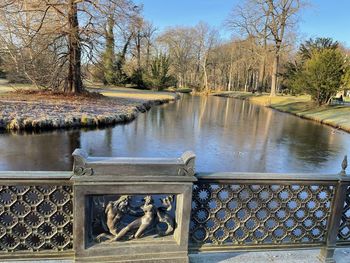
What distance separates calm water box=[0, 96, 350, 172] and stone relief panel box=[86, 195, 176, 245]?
4.54 m

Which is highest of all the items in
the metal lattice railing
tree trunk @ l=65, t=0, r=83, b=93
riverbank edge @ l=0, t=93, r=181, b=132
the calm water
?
tree trunk @ l=65, t=0, r=83, b=93

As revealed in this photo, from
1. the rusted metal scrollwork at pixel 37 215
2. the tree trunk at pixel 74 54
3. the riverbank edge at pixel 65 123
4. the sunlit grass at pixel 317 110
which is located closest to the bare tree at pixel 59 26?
the tree trunk at pixel 74 54

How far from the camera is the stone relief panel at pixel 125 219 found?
2.29 metres

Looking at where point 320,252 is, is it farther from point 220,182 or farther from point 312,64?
point 312,64

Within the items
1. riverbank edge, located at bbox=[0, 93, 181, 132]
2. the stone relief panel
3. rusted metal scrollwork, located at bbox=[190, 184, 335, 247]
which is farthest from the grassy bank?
rusted metal scrollwork, located at bbox=[190, 184, 335, 247]

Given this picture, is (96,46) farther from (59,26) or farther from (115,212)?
(115,212)

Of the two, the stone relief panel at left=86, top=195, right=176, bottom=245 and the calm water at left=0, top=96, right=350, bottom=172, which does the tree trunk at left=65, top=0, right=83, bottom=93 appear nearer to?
the calm water at left=0, top=96, right=350, bottom=172

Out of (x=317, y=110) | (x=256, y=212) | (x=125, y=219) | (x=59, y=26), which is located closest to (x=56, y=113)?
(x=59, y=26)

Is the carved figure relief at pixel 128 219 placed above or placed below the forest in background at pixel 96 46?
below

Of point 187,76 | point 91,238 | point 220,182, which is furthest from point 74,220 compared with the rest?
point 187,76

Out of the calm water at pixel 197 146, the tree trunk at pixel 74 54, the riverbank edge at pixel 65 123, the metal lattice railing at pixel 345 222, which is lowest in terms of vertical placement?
the calm water at pixel 197 146

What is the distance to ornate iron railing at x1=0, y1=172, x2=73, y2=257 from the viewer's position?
2.13 m

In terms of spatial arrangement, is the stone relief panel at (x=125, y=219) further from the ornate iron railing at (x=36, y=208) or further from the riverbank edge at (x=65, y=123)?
the riverbank edge at (x=65, y=123)

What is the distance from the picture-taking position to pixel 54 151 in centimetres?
792
